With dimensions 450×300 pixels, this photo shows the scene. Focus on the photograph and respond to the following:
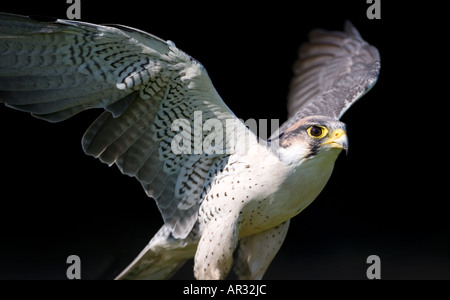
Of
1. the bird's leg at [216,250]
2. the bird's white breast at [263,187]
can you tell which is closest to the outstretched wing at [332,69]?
the bird's white breast at [263,187]

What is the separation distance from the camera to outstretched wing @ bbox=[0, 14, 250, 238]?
2.92 metres

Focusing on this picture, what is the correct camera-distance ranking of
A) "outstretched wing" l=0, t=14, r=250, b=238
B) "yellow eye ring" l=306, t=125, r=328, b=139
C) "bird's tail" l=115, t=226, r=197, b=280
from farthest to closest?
"bird's tail" l=115, t=226, r=197, b=280
"yellow eye ring" l=306, t=125, r=328, b=139
"outstretched wing" l=0, t=14, r=250, b=238

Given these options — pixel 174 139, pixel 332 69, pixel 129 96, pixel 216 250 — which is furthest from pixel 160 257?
pixel 332 69

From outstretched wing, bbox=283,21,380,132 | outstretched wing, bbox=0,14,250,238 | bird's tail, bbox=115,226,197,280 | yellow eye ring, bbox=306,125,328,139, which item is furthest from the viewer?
outstretched wing, bbox=283,21,380,132

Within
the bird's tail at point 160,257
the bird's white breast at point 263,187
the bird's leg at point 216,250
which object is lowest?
the bird's tail at point 160,257

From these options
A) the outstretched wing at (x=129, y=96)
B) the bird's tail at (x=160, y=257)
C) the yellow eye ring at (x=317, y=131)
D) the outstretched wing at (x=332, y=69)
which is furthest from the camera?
the outstretched wing at (x=332, y=69)

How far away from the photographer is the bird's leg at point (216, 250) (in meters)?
3.13

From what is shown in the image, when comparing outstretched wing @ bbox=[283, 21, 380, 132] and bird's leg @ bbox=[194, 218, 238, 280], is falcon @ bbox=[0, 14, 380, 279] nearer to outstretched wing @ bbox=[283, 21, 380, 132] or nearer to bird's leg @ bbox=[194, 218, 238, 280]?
bird's leg @ bbox=[194, 218, 238, 280]

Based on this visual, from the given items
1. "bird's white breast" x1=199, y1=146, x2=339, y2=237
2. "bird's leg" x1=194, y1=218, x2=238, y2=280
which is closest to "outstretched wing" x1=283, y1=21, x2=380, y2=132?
"bird's white breast" x1=199, y1=146, x2=339, y2=237

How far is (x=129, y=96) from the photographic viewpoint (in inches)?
124

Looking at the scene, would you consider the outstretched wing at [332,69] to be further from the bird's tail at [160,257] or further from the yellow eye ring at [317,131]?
the bird's tail at [160,257]

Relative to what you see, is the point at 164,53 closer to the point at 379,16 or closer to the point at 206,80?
the point at 206,80

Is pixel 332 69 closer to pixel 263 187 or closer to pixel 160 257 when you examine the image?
pixel 263 187

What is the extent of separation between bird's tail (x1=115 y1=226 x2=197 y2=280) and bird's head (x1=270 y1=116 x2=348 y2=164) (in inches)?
27.0
